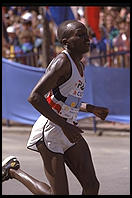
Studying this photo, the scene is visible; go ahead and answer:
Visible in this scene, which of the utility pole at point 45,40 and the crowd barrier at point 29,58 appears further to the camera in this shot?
the crowd barrier at point 29,58

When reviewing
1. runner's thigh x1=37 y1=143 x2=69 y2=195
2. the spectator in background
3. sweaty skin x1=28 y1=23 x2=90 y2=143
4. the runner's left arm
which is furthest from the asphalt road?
the spectator in background

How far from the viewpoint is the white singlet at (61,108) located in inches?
169

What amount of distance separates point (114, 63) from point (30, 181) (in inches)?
278

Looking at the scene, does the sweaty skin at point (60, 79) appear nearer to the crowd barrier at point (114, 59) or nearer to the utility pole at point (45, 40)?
the crowd barrier at point (114, 59)

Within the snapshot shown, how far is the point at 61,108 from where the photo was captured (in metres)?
4.32

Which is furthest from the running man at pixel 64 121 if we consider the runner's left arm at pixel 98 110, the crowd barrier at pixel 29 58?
the crowd barrier at pixel 29 58

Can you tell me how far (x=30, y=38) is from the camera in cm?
1405

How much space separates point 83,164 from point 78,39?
97 cm

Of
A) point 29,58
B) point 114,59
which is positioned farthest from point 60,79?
point 29,58

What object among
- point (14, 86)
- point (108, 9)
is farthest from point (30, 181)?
point (108, 9)

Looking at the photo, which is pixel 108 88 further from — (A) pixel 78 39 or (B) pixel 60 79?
(B) pixel 60 79

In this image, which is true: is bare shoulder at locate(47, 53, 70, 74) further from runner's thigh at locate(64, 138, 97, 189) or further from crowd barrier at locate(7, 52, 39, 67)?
crowd barrier at locate(7, 52, 39, 67)

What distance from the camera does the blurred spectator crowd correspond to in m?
11.6

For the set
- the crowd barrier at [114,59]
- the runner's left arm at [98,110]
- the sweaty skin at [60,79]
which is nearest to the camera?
the sweaty skin at [60,79]
